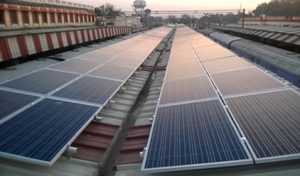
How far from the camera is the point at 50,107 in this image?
32.2ft

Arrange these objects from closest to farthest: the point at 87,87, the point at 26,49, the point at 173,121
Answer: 1. the point at 173,121
2. the point at 87,87
3. the point at 26,49

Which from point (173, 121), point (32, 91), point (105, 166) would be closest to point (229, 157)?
point (173, 121)

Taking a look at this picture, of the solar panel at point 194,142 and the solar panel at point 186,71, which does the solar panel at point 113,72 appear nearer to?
the solar panel at point 186,71

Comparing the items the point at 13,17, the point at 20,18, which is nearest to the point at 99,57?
the point at 13,17

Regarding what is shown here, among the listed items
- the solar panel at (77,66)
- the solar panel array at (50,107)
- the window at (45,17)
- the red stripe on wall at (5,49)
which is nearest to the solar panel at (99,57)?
the solar panel at (77,66)

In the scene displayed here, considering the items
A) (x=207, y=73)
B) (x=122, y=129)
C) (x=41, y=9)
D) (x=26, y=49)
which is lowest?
(x=122, y=129)

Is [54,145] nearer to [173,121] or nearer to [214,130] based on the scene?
[173,121]

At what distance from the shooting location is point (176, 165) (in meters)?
6.41

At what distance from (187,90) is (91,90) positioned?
13.1 ft

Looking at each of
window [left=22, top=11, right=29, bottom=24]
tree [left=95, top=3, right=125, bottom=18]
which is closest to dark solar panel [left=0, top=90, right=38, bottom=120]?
window [left=22, top=11, right=29, bottom=24]

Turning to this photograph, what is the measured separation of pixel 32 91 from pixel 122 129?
3699 mm

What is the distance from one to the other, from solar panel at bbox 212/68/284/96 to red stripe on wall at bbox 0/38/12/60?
11.6 meters

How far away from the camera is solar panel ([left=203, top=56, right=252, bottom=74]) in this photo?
15.2 meters

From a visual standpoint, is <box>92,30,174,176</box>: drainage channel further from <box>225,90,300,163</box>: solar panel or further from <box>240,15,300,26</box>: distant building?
<box>240,15,300,26</box>: distant building
